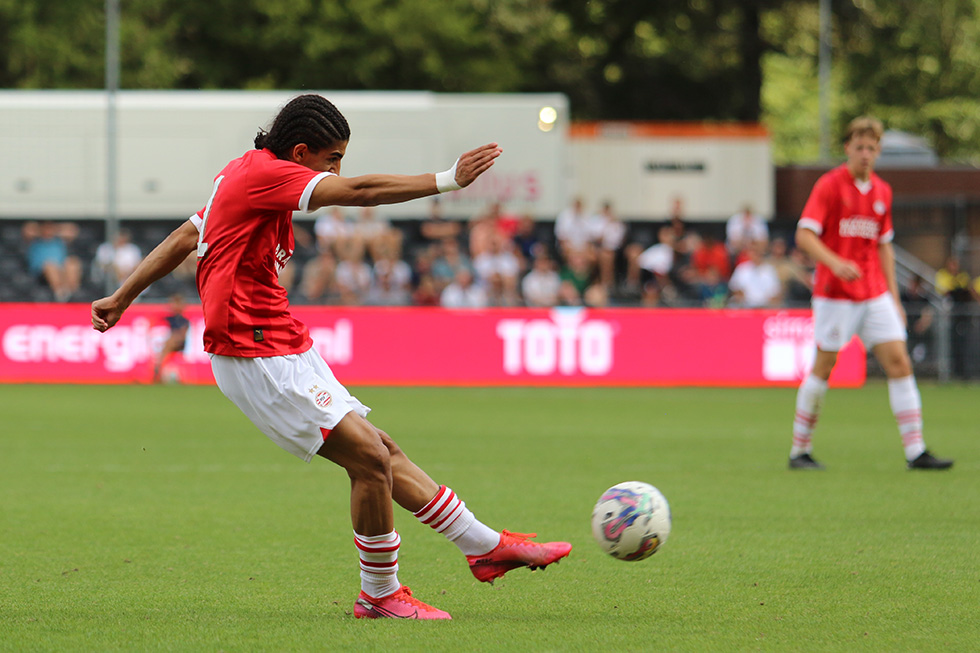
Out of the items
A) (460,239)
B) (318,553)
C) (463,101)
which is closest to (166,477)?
(318,553)

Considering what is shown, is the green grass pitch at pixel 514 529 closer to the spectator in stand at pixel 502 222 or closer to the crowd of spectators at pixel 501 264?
the crowd of spectators at pixel 501 264

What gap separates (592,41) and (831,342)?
33.1 metres

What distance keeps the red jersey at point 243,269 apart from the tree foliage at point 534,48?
33484 millimetres

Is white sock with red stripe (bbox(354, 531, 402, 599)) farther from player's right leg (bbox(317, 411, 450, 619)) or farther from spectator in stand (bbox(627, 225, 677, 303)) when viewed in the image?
spectator in stand (bbox(627, 225, 677, 303))

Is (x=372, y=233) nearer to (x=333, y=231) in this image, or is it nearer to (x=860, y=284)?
(x=333, y=231)

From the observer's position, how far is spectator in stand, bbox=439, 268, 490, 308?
22.9m

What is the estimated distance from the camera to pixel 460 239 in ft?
85.0

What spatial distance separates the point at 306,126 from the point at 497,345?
1642cm

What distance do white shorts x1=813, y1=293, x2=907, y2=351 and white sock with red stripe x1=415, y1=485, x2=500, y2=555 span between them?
5.44 metres

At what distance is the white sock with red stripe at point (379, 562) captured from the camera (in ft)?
18.0

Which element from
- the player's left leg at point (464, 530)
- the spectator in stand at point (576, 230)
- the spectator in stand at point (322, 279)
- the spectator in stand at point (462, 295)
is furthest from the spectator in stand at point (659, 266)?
the player's left leg at point (464, 530)

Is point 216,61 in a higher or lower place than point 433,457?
higher

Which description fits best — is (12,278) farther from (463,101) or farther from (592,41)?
(592,41)

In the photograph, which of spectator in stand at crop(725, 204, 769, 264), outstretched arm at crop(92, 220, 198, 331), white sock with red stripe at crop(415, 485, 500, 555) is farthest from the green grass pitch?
spectator in stand at crop(725, 204, 769, 264)
